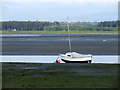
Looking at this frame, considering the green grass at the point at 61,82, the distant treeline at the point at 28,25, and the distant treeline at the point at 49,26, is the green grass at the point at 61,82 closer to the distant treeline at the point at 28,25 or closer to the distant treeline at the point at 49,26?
the distant treeline at the point at 49,26

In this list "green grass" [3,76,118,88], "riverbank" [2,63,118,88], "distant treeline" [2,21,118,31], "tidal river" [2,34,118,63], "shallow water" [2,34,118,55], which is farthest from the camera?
"distant treeline" [2,21,118,31]

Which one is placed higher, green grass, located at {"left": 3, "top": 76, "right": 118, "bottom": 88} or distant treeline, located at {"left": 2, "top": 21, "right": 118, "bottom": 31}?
distant treeline, located at {"left": 2, "top": 21, "right": 118, "bottom": 31}

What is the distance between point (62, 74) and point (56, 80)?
1.63m

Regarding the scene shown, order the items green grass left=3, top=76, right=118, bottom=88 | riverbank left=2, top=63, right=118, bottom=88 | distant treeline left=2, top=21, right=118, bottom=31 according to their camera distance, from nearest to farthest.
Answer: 1. green grass left=3, top=76, right=118, bottom=88
2. riverbank left=2, top=63, right=118, bottom=88
3. distant treeline left=2, top=21, right=118, bottom=31

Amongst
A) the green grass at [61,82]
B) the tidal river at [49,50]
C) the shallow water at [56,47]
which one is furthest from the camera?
the shallow water at [56,47]

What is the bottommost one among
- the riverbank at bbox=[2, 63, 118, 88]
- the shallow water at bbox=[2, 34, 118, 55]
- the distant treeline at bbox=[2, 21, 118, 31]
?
the shallow water at bbox=[2, 34, 118, 55]

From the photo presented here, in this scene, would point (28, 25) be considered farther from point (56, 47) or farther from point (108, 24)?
point (56, 47)

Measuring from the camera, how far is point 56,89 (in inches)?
376

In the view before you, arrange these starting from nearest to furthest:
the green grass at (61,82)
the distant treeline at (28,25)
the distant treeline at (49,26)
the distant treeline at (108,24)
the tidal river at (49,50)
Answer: the green grass at (61,82) < the tidal river at (49,50) < the distant treeline at (108,24) < the distant treeline at (49,26) < the distant treeline at (28,25)

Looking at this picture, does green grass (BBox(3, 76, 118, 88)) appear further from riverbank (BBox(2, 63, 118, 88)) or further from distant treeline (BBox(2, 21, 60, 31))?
distant treeline (BBox(2, 21, 60, 31))

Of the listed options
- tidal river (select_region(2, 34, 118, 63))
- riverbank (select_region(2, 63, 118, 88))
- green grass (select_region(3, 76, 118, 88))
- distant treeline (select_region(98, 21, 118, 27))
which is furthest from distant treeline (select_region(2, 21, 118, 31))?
green grass (select_region(3, 76, 118, 88))

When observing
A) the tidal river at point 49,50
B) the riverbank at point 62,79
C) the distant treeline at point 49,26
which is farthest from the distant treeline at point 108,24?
the riverbank at point 62,79

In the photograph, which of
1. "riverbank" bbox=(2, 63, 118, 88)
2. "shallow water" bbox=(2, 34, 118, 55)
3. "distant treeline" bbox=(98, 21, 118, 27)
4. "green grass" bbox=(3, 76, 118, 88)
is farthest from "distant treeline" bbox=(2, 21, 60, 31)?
"green grass" bbox=(3, 76, 118, 88)

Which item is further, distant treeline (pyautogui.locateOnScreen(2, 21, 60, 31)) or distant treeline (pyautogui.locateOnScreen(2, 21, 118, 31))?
distant treeline (pyautogui.locateOnScreen(2, 21, 60, 31))
